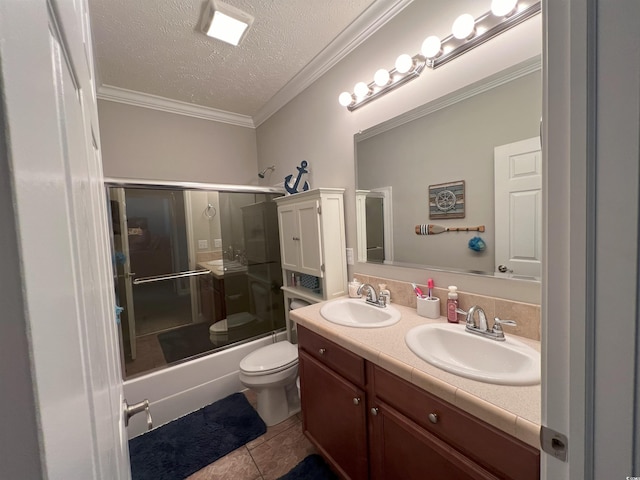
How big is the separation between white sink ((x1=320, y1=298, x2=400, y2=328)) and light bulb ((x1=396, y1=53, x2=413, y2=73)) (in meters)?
1.28

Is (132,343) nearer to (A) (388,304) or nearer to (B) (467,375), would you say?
(A) (388,304)

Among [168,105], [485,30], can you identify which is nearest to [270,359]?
[485,30]

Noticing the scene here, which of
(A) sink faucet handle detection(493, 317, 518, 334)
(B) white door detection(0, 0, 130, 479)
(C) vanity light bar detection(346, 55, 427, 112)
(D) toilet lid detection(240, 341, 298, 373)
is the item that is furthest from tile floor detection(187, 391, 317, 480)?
(C) vanity light bar detection(346, 55, 427, 112)

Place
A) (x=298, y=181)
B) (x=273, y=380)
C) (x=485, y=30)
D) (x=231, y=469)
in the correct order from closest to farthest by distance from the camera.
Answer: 1. (x=485, y=30)
2. (x=231, y=469)
3. (x=273, y=380)
4. (x=298, y=181)

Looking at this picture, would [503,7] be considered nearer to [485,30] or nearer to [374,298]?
[485,30]

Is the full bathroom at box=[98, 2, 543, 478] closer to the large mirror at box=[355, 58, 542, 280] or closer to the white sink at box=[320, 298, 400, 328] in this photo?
the large mirror at box=[355, 58, 542, 280]

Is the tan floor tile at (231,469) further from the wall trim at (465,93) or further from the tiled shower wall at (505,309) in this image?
the wall trim at (465,93)

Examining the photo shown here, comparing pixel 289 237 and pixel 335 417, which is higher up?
pixel 289 237

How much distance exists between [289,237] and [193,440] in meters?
1.47

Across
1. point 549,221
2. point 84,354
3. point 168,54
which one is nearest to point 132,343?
point 168,54

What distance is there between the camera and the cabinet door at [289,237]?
2.05m

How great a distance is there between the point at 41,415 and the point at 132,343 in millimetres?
2423

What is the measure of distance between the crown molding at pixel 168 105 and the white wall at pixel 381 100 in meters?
0.42

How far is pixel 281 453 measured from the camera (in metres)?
1.56
